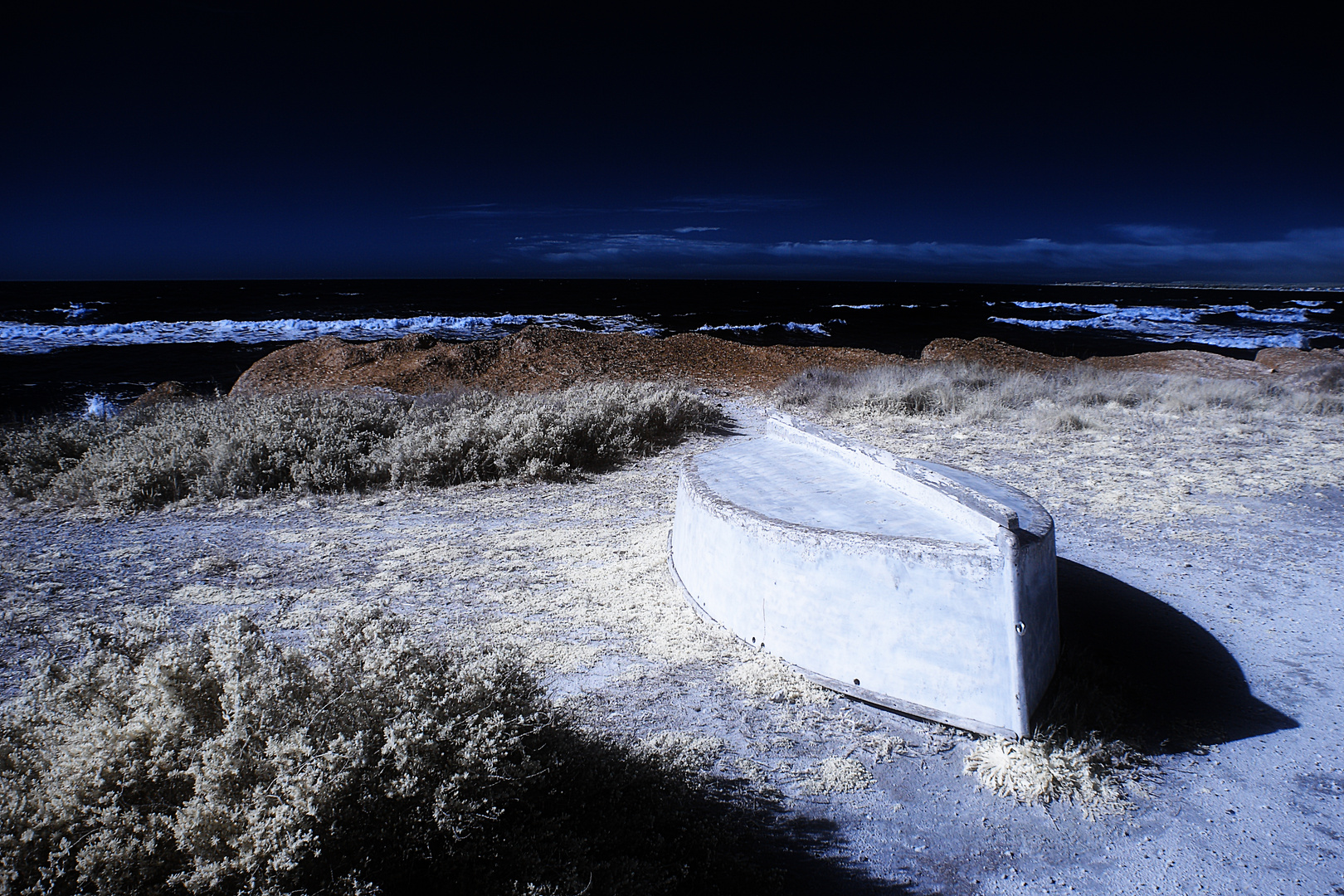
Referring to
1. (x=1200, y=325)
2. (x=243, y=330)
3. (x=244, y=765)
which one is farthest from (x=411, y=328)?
(x=1200, y=325)

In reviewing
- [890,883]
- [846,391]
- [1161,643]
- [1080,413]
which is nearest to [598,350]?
[846,391]

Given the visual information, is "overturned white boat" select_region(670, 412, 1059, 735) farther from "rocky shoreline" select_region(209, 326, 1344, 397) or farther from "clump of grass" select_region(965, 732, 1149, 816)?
"rocky shoreline" select_region(209, 326, 1344, 397)

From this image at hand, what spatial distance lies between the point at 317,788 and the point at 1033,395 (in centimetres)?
1052

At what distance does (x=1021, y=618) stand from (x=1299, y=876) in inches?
40.0

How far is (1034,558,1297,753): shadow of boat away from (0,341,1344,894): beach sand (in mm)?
18

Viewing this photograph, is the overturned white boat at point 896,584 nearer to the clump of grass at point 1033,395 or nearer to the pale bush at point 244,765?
the pale bush at point 244,765

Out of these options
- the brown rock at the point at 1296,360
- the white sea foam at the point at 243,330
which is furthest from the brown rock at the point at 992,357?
the white sea foam at the point at 243,330

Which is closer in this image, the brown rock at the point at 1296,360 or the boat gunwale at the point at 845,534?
the boat gunwale at the point at 845,534

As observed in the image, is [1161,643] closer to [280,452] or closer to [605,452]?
[605,452]

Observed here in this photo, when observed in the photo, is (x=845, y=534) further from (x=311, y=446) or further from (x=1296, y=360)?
(x=1296, y=360)

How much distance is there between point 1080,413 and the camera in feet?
27.6

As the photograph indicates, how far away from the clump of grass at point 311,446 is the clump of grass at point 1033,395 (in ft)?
9.66

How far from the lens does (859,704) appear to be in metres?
2.82

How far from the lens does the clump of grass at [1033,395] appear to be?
29.4 ft
